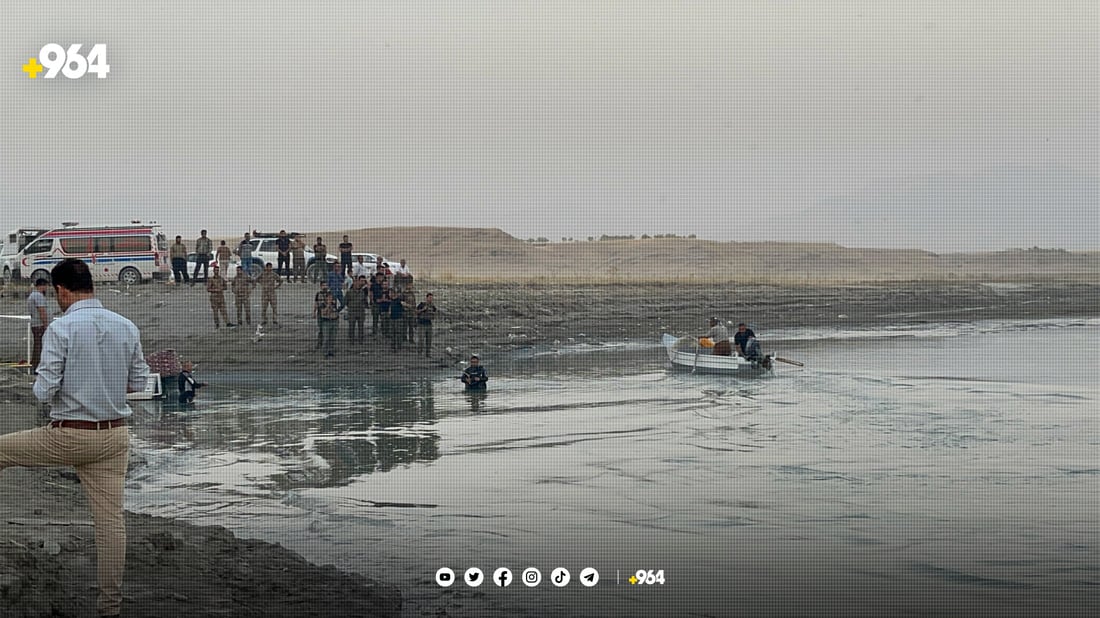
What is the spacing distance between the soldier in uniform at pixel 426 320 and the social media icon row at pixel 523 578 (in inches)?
730

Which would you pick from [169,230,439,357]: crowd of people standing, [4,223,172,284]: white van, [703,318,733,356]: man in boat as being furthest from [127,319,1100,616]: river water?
[4,223,172,284]: white van

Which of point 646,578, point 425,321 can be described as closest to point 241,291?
point 425,321

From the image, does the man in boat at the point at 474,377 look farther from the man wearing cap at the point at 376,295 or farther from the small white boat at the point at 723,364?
the small white boat at the point at 723,364

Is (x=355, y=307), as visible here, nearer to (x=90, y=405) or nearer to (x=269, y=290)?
(x=269, y=290)

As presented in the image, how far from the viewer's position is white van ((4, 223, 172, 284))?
1417 inches

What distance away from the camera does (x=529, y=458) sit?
16234 millimetres

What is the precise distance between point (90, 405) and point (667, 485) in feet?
29.8

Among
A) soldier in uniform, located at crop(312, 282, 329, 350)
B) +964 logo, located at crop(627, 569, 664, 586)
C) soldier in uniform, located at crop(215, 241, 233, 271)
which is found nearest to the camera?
+964 logo, located at crop(627, 569, 664, 586)

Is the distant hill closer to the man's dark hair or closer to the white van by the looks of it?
the white van

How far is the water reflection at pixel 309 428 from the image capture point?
1566 centimetres

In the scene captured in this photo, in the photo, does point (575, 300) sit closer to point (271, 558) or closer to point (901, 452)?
point (901, 452)

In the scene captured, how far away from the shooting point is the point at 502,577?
9.09m

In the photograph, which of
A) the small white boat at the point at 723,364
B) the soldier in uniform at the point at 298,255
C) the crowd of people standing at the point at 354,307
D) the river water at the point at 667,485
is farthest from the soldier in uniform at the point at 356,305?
the small white boat at the point at 723,364

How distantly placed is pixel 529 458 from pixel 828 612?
8146 mm
